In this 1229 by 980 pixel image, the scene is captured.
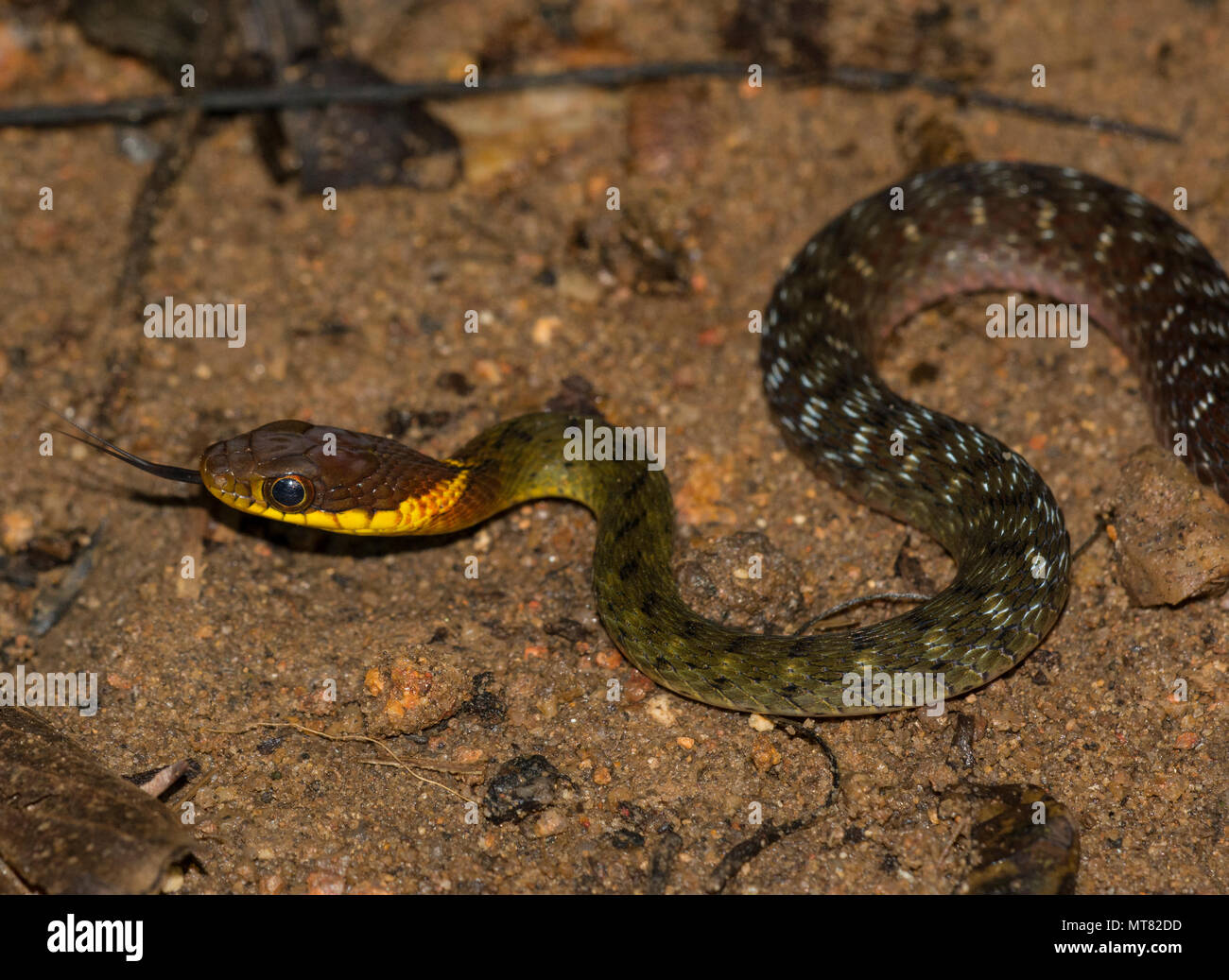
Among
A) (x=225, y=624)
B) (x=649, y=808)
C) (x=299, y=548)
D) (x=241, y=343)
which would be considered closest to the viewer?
(x=649, y=808)

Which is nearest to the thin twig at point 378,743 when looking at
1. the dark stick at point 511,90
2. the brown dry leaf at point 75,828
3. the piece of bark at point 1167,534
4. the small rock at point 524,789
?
the small rock at point 524,789

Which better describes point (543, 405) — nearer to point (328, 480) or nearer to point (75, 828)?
point (328, 480)

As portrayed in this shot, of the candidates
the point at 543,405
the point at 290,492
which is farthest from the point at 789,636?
the point at 290,492

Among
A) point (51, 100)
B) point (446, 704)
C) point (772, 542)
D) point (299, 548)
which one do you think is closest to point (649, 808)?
point (446, 704)

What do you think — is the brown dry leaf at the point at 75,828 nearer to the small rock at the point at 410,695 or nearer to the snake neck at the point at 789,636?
the small rock at the point at 410,695

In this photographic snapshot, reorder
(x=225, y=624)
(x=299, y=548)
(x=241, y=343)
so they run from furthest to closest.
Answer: (x=241, y=343)
(x=299, y=548)
(x=225, y=624)

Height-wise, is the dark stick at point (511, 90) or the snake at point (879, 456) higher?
the dark stick at point (511, 90)

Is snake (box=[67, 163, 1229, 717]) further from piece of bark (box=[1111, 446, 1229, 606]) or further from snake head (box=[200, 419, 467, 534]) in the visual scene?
piece of bark (box=[1111, 446, 1229, 606])

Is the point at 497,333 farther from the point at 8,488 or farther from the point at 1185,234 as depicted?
the point at 1185,234
